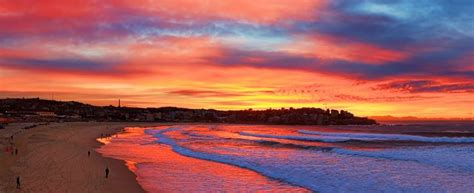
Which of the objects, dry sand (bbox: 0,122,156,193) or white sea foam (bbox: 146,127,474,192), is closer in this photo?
dry sand (bbox: 0,122,156,193)

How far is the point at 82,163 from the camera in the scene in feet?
84.3

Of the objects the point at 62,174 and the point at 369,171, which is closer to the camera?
the point at 62,174

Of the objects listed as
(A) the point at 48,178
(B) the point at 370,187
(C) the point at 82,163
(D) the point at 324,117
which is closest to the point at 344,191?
(B) the point at 370,187

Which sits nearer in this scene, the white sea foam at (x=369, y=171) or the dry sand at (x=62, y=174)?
the dry sand at (x=62, y=174)

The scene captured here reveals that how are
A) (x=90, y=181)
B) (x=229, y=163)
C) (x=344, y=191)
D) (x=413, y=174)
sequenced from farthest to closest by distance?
(x=229, y=163), (x=413, y=174), (x=90, y=181), (x=344, y=191)

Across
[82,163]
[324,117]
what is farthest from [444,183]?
[324,117]

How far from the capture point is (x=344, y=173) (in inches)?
909

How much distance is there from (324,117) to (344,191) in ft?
606

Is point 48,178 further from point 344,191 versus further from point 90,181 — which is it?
point 344,191

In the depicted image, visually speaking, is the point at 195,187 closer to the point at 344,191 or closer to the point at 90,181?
the point at 90,181

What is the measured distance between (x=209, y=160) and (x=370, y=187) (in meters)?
13.6

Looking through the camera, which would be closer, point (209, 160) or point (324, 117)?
point (209, 160)

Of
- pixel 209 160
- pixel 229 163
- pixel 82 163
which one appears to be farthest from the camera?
pixel 209 160

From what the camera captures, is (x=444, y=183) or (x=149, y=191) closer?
(x=149, y=191)
